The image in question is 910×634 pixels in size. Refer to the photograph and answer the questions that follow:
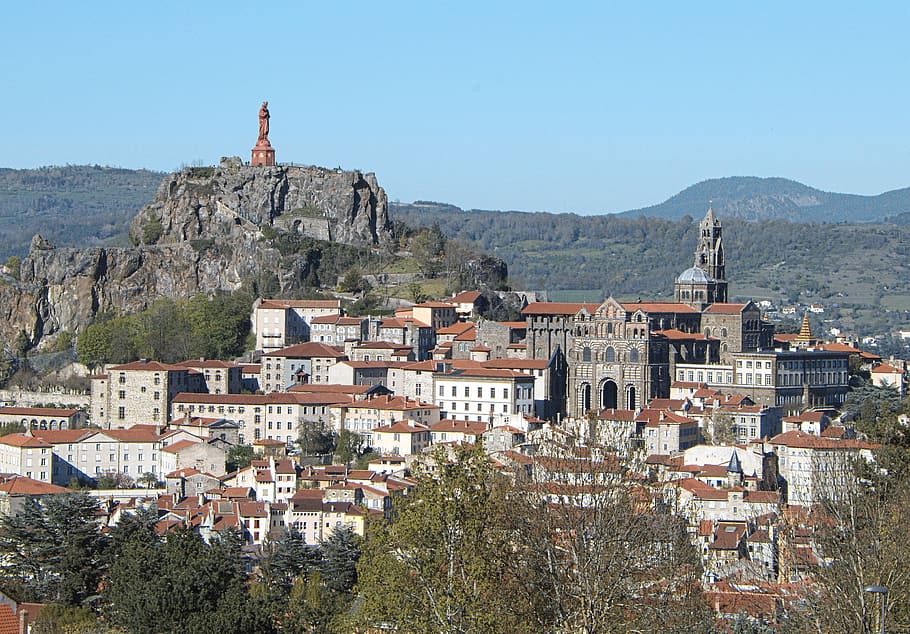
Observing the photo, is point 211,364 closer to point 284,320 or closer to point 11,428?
point 284,320

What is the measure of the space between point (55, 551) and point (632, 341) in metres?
33.9

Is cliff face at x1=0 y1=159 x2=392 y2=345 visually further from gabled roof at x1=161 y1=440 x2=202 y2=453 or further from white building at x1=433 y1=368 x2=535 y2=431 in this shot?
gabled roof at x1=161 y1=440 x2=202 y2=453

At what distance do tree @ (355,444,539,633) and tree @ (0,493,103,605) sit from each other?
20.3 m

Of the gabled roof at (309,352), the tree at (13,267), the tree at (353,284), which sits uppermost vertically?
the tree at (13,267)

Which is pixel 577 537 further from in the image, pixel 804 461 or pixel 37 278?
pixel 37 278

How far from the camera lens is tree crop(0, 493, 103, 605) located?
43469 mm

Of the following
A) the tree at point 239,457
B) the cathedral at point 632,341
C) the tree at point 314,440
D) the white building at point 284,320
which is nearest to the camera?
the tree at point 239,457

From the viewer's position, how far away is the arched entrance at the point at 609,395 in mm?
72688

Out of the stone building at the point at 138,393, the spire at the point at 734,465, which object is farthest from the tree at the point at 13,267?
the spire at the point at 734,465

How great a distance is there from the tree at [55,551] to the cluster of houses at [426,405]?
7.69m

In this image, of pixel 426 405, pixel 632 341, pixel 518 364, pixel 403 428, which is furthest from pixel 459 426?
pixel 632 341

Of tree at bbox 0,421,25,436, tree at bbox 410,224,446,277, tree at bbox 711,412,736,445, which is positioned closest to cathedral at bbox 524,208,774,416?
tree at bbox 711,412,736,445

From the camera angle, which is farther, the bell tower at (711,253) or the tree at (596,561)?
the bell tower at (711,253)

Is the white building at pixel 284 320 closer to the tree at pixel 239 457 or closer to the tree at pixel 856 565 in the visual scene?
the tree at pixel 239 457
